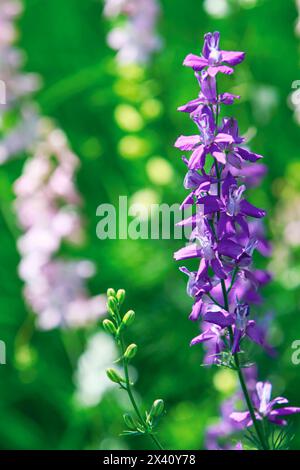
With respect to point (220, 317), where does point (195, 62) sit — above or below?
above

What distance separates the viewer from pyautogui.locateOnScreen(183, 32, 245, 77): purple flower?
1.06 metres

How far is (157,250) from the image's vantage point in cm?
280

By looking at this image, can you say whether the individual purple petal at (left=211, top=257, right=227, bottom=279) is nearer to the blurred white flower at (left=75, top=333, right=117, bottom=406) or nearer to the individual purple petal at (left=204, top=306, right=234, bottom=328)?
the individual purple petal at (left=204, top=306, right=234, bottom=328)

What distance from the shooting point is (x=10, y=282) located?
324cm

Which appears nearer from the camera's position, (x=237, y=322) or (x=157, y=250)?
(x=237, y=322)

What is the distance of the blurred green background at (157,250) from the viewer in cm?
258

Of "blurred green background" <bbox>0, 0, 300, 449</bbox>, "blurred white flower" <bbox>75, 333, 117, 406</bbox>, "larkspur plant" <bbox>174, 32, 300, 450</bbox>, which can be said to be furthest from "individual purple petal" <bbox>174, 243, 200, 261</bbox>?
"blurred white flower" <bbox>75, 333, 117, 406</bbox>

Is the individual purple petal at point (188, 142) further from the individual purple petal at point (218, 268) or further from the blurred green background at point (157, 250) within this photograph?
the blurred green background at point (157, 250)

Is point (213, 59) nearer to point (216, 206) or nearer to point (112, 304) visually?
point (216, 206)

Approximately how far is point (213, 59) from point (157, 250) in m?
1.74

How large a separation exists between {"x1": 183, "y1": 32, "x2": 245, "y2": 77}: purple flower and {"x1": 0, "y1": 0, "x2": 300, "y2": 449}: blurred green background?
4.49 ft

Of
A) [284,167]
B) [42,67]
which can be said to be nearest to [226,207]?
[284,167]

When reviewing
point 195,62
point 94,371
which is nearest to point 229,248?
point 195,62
